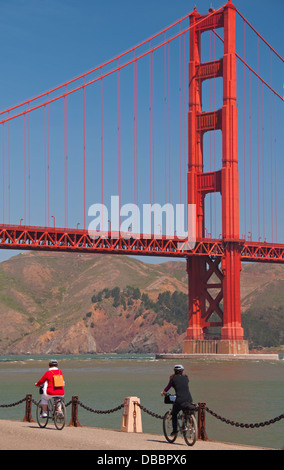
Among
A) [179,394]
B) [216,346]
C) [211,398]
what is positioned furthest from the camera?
[216,346]

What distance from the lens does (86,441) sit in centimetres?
1916

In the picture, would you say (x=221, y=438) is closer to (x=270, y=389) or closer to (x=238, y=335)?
(x=270, y=389)

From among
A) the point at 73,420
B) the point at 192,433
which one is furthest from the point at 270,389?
the point at 192,433

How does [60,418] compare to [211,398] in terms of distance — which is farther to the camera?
[211,398]

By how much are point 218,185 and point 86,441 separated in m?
82.7

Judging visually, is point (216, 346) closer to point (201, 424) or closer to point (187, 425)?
Answer: point (201, 424)

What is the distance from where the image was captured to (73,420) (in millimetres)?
A: 23219

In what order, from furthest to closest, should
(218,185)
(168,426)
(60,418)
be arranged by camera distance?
(218,185) < (60,418) < (168,426)

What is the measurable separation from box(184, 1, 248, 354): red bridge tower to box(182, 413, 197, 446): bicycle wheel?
79938mm

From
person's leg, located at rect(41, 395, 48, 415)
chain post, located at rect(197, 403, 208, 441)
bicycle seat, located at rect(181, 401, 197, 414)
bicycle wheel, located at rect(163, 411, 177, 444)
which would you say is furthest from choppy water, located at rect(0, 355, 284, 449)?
bicycle seat, located at rect(181, 401, 197, 414)

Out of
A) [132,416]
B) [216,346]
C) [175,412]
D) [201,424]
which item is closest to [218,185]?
[216,346]

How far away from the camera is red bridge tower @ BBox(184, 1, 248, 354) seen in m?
99.2

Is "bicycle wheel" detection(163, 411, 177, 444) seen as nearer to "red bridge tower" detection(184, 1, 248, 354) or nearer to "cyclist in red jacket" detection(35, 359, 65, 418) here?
"cyclist in red jacket" detection(35, 359, 65, 418)

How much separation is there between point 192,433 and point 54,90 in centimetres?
8116
